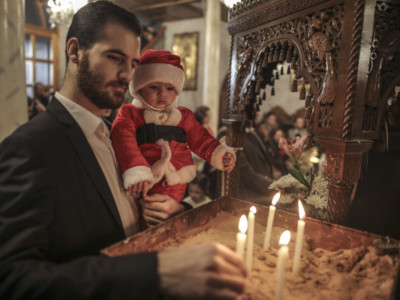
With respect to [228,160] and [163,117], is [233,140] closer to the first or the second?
[228,160]

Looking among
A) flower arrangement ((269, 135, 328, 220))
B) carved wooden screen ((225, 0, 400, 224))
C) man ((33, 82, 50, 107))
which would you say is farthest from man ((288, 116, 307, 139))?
carved wooden screen ((225, 0, 400, 224))

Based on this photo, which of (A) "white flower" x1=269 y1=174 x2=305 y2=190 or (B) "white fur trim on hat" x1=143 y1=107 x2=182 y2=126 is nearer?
(B) "white fur trim on hat" x1=143 y1=107 x2=182 y2=126

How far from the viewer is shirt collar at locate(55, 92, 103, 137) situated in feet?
3.62

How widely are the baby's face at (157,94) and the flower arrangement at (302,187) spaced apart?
3.19 feet

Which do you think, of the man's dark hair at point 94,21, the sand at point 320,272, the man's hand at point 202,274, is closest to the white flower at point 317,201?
the sand at point 320,272

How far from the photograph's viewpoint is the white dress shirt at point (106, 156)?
3.66 feet

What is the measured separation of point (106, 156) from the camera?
3.89 feet

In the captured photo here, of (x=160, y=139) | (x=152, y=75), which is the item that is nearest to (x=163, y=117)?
(x=160, y=139)

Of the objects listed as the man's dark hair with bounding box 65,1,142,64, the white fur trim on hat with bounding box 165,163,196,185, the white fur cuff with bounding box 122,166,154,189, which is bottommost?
the white fur trim on hat with bounding box 165,163,196,185

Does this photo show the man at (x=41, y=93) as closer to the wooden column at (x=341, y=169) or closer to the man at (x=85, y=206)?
the man at (x=85, y=206)

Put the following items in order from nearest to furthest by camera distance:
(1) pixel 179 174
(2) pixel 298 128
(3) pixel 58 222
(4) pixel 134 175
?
(3) pixel 58 222, (4) pixel 134 175, (1) pixel 179 174, (2) pixel 298 128

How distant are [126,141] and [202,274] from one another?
698 mm

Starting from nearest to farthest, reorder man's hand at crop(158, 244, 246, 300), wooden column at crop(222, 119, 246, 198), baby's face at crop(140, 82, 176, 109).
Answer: man's hand at crop(158, 244, 246, 300) < baby's face at crop(140, 82, 176, 109) < wooden column at crop(222, 119, 246, 198)

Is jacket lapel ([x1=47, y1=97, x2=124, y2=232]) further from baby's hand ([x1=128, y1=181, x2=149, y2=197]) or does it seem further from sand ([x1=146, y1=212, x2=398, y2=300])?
sand ([x1=146, y1=212, x2=398, y2=300])
